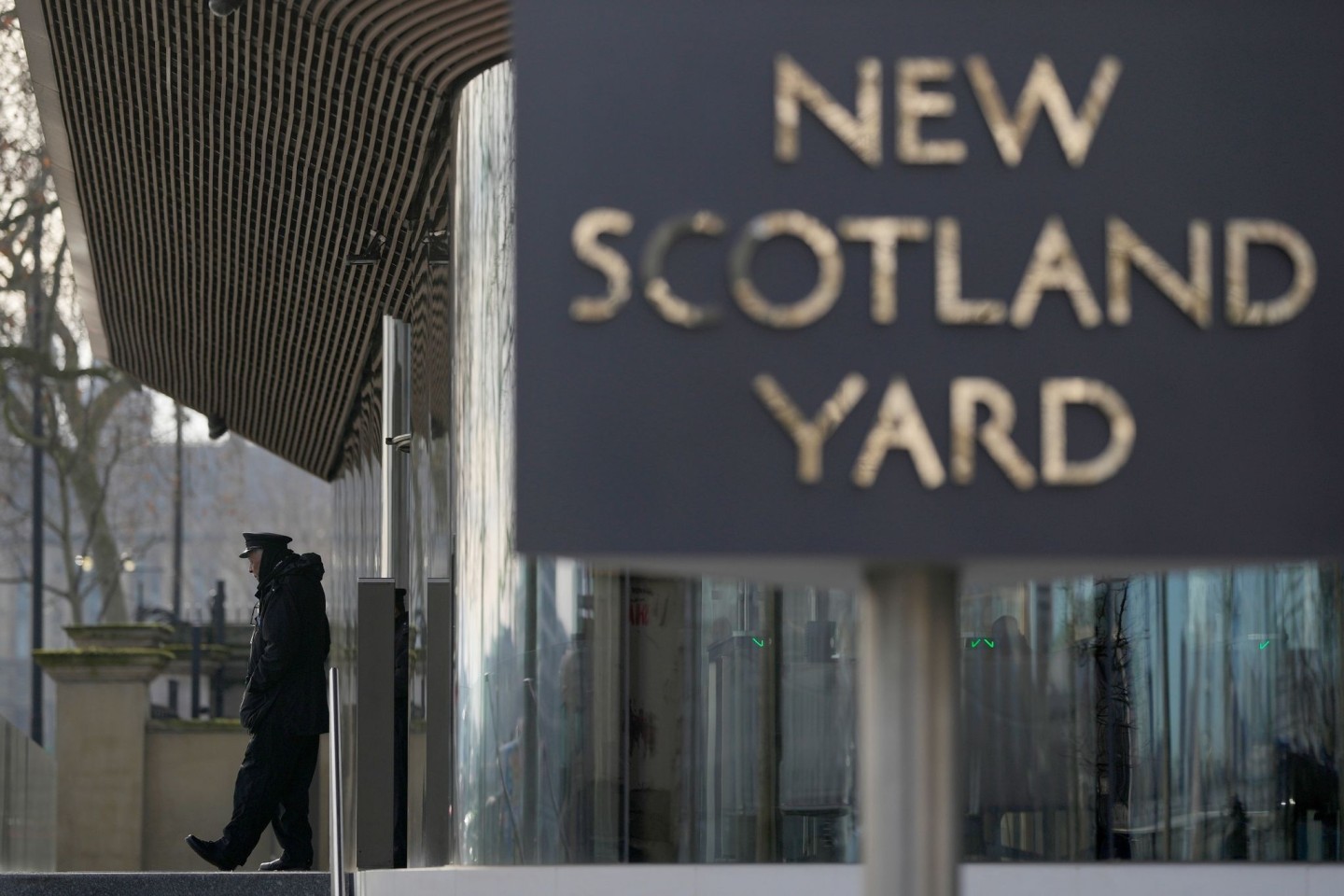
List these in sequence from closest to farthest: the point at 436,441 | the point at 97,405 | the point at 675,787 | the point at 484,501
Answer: the point at 675,787, the point at 484,501, the point at 436,441, the point at 97,405

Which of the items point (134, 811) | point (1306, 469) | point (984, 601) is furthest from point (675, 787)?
point (134, 811)

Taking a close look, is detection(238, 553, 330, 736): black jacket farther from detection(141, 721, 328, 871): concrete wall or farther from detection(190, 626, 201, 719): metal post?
detection(190, 626, 201, 719): metal post

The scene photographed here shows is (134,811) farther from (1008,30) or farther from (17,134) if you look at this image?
(1008,30)

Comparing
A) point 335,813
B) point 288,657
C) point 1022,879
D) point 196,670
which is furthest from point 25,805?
point 1022,879

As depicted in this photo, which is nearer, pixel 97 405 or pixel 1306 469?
pixel 1306 469

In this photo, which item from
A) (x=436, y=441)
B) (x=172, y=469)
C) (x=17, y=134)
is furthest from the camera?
(x=172, y=469)

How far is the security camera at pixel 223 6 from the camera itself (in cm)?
968

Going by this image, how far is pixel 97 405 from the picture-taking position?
34000 mm

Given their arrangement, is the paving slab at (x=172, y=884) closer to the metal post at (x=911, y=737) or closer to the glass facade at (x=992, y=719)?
the glass facade at (x=992, y=719)

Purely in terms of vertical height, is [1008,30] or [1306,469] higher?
[1008,30]

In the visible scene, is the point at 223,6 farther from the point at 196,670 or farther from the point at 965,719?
the point at 196,670

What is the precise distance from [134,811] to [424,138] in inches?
403

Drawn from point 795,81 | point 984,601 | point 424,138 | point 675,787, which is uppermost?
point 424,138

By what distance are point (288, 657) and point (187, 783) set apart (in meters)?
7.73
